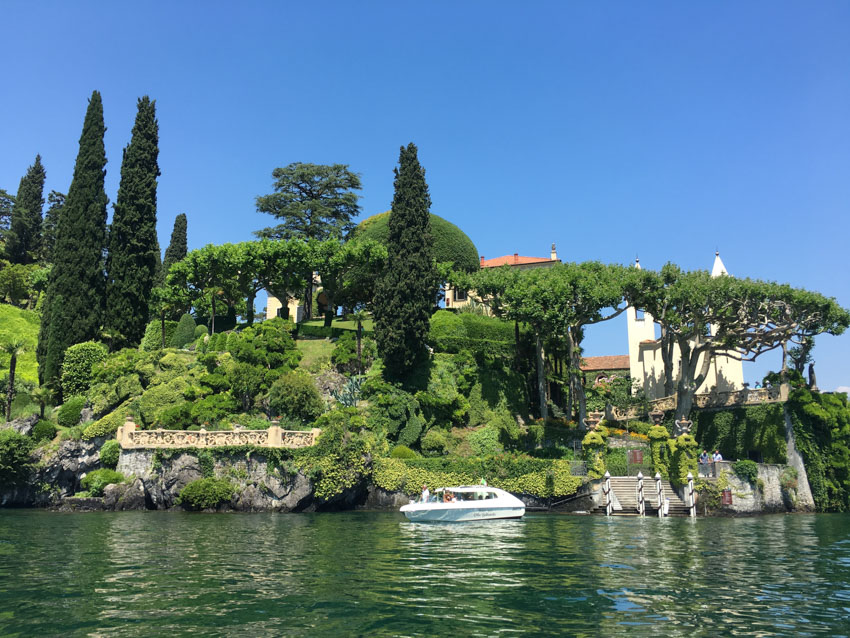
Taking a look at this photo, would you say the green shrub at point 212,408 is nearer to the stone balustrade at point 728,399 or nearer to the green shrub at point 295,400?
the green shrub at point 295,400

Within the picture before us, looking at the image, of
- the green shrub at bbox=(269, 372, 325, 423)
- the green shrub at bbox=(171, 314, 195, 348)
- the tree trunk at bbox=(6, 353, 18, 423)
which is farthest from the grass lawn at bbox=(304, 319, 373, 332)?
the tree trunk at bbox=(6, 353, 18, 423)

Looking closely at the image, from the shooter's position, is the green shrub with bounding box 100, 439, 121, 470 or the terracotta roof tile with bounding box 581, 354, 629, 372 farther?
the terracotta roof tile with bounding box 581, 354, 629, 372

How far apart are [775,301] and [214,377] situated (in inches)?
1473

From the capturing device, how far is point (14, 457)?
135 ft

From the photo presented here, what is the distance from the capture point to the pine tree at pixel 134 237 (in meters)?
54.5

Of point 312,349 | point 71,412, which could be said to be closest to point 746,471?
Result: point 312,349

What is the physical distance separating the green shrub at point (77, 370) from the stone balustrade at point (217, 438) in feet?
40.5

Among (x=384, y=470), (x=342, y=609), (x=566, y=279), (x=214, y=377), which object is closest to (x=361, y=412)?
(x=384, y=470)

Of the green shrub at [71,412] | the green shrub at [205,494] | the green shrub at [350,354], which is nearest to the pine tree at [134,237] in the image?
the green shrub at [71,412]

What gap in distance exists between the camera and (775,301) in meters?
46.2

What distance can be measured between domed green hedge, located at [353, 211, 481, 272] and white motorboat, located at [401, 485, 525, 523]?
30.1 meters

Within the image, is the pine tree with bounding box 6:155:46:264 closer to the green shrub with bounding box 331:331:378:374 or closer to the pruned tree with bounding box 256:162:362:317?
the pruned tree with bounding box 256:162:362:317

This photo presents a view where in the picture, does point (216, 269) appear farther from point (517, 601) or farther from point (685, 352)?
point (517, 601)

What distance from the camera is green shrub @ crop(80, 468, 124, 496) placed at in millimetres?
39281
